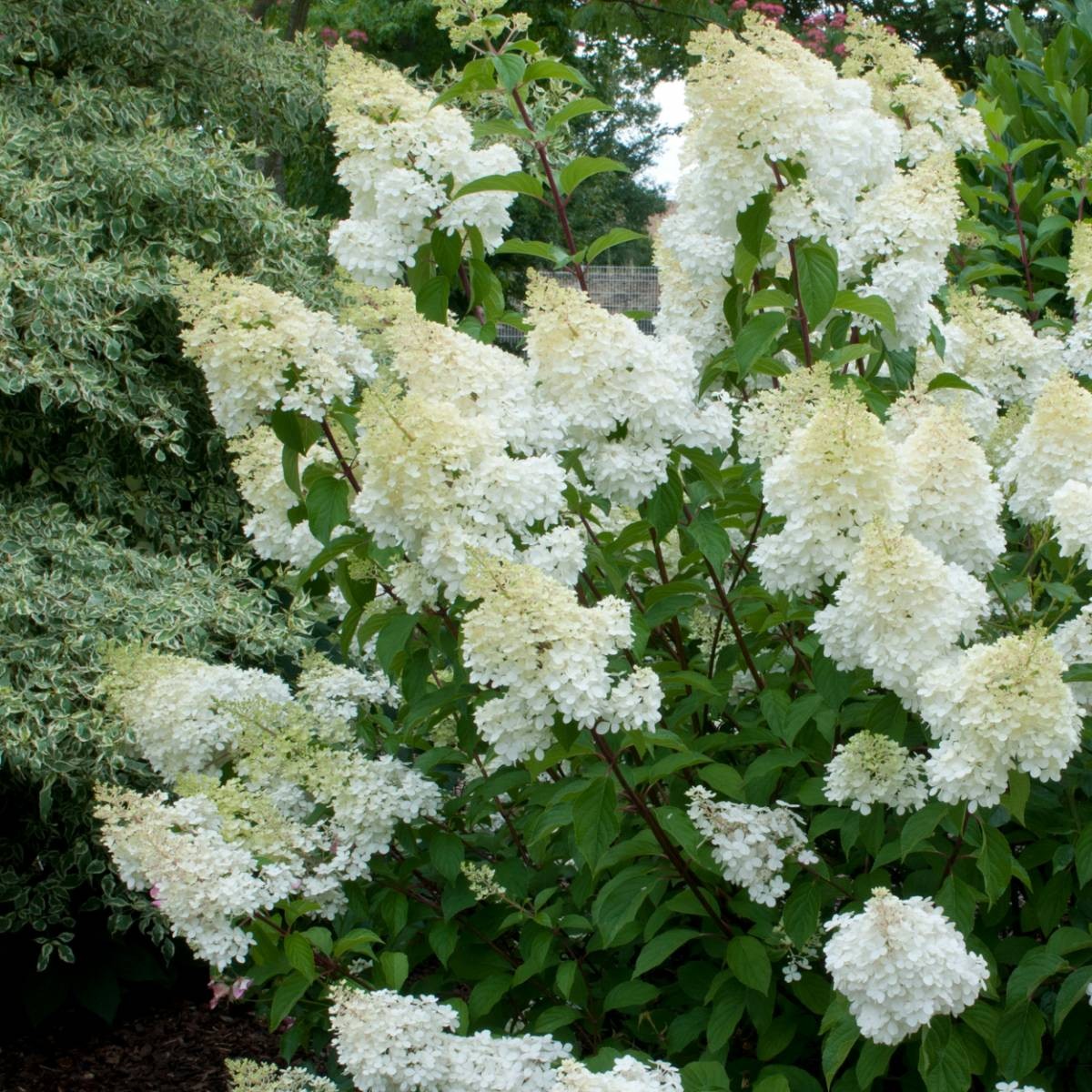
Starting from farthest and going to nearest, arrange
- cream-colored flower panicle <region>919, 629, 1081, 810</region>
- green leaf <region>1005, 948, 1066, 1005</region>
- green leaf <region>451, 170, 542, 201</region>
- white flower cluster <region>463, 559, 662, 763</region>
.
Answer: green leaf <region>451, 170, 542, 201</region>
green leaf <region>1005, 948, 1066, 1005</region>
white flower cluster <region>463, 559, 662, 763</region>
cream-colored flower panicle <region>919, 629, 1081, 810</region>

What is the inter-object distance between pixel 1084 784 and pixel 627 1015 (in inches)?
43.6

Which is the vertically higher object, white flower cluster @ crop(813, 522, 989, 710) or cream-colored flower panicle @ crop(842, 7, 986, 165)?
cream-colored flower panicle @ crop(842, 7, 986, 165)

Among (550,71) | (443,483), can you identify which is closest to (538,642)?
(443,483)

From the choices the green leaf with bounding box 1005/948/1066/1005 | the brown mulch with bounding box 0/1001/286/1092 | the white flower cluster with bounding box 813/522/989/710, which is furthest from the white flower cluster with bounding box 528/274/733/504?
the brown mulch with bounding box 0/1001/286/1092

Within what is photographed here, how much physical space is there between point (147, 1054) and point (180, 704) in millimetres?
2483

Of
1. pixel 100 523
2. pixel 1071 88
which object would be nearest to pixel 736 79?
pixel 100 523

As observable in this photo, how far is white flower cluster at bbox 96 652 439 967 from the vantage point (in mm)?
2309

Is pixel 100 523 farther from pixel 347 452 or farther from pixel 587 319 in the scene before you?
pixel 587 319

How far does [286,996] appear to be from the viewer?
2.46 m

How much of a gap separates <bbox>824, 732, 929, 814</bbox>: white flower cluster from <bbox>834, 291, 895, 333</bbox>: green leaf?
2.76 ft

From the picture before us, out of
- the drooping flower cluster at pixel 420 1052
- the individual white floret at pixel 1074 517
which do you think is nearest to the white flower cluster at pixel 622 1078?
the drooping flower cluster at pixel 420 1052

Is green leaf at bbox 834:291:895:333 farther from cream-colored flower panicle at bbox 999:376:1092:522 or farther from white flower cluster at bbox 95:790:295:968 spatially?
white flower cluster at bbox 95:790:295:968

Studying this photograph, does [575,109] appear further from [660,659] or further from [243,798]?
[243,798]

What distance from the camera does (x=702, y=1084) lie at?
219 centimetres
